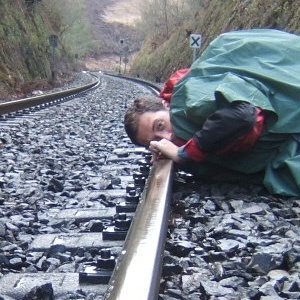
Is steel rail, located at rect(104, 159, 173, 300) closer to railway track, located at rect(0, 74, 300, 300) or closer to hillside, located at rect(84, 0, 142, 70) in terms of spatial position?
railway track, located at rect(0, 74, 300, 300)

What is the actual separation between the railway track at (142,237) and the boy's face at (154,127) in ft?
0.55

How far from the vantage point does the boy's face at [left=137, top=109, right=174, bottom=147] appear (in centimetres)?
366

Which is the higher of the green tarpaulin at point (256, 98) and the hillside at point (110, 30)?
the hillside at point (110, 30)

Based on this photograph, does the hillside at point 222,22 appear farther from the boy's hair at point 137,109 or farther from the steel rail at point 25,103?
the boy's hair at point 137,109

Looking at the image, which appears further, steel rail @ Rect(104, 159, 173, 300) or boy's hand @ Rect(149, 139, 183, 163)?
boy's hand @ Rect(149, 139, 183, 163)

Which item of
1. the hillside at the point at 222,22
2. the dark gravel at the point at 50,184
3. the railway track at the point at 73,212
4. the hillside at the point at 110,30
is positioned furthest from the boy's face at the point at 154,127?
the hillside at the point at 110,30

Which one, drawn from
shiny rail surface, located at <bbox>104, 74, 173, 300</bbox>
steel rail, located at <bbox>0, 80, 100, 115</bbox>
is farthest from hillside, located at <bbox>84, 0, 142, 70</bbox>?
shiny rail surface, located at <bbox>104, 74, 173, 300</bbox>

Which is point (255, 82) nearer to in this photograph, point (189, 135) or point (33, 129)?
point (189, 135)

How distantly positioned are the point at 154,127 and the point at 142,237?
1405 mm

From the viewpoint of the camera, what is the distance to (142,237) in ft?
7.86

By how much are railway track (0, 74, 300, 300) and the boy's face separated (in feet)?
0.55

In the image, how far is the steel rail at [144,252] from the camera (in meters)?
1.81

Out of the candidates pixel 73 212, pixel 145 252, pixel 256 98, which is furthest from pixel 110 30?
pixel 145 252

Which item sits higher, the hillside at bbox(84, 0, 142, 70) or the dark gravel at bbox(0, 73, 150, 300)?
the hillside at bbox(84, 0, 142, 70)
